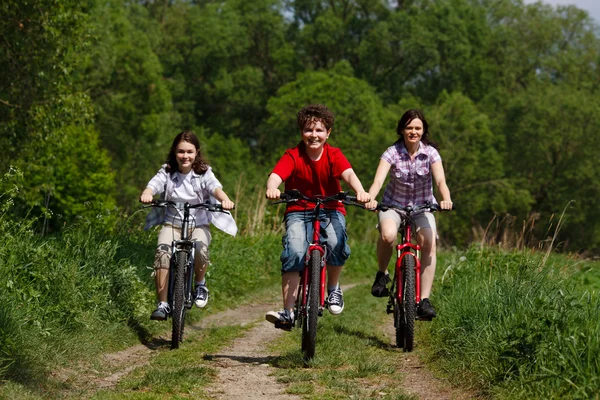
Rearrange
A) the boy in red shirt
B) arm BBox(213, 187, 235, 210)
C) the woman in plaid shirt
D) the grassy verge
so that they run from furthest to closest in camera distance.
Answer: the woman in plaid shirt
arm BBox(213, 187, 235, 210)
the boy in red shirt
the grassy verge

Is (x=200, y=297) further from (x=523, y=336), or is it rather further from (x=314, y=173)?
(x=523, y=336)

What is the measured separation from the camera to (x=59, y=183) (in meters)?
40.5

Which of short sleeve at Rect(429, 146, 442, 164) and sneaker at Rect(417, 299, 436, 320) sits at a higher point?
short sleeve at Rect(429, 146, 442, 164)

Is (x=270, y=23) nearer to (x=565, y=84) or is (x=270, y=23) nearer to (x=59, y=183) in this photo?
(x=565, y=84)

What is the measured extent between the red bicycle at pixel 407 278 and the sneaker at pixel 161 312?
201 cm

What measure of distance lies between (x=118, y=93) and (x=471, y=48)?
25.5 metres

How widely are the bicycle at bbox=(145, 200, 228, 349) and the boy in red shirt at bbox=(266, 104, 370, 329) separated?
916mm

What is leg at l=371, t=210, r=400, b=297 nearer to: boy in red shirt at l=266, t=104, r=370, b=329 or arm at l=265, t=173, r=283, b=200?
boy in red shirt at l=266, t=104, r=370, b=329

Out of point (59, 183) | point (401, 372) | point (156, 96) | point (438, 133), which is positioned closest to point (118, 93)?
point (156, 96)

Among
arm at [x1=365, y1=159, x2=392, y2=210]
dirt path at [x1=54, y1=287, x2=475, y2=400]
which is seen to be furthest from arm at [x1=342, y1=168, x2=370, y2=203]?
dirt path at [x1=54, y1=287, x2=475, y2=400]

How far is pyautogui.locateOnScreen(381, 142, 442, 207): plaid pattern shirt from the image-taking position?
765 centimetres

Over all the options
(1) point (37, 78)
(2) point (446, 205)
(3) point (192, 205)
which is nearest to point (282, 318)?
(3) point (192, 205)

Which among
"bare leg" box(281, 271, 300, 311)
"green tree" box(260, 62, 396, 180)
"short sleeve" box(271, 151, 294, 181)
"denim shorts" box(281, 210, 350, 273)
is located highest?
"green tree" box(260, 62, 396, 180)

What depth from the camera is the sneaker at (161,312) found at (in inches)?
293
